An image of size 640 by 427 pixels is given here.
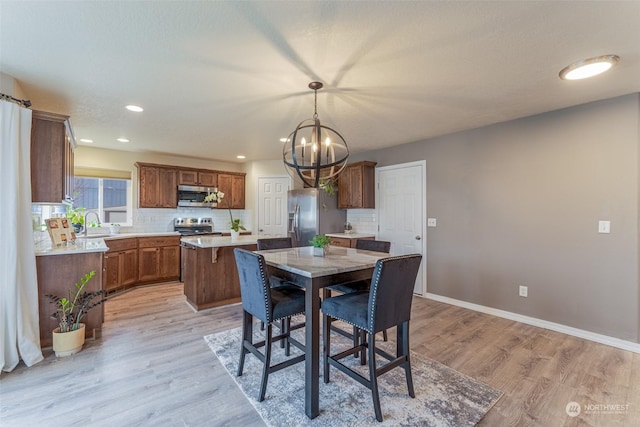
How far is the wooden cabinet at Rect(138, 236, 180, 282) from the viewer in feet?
16.0

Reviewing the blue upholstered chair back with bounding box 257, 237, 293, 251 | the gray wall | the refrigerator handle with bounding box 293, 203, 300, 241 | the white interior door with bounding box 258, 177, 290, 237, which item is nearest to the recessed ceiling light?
the gray wall

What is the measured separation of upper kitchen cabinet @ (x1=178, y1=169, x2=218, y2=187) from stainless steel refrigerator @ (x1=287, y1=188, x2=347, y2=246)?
5.42 feet

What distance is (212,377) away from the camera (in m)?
2.22

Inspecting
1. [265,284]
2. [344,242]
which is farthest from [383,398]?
[344,242]

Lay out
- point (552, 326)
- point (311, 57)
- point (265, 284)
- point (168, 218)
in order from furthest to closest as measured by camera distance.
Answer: point (168, 218) → point (552, 326) → point (311, 57) → point (265, 284)

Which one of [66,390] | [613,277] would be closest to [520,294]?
[613,277]

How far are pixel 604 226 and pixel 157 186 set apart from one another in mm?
6431

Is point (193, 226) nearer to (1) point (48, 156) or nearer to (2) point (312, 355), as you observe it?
(1) point (48, 156)

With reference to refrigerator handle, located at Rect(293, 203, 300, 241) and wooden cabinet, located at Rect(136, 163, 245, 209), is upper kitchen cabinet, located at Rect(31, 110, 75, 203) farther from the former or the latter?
refrigerator handle, located at Rect(293, 203, 300, 241)

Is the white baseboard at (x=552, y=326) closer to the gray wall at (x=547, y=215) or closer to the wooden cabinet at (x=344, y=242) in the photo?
the gray wall at (x=547, y=215)

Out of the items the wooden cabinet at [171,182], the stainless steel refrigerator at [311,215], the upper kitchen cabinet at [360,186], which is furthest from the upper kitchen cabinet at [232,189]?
the upper kitchen cabinet at [360,186]

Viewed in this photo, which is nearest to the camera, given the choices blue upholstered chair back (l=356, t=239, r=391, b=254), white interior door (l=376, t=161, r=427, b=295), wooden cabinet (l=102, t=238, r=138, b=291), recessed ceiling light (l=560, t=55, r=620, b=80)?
recessed ceiling light (l=560, t=55, r=620, b=80)

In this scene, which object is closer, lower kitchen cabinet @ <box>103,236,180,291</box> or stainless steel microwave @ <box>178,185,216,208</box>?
lower kitchen cabinet @ <box>103,236,180,291</box>

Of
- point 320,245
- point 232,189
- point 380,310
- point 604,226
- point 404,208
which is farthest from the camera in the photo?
point 232,189
